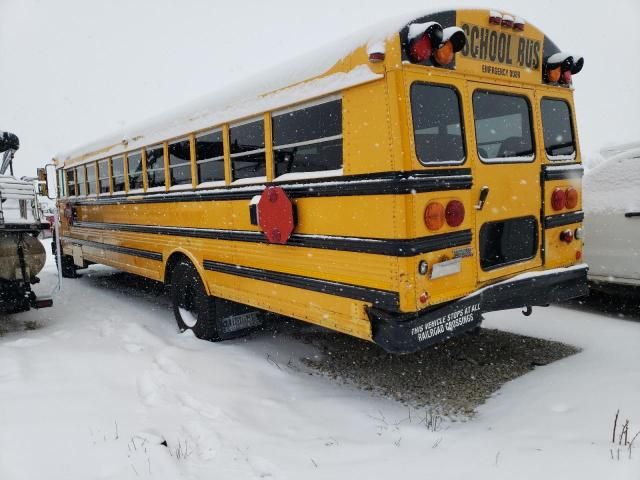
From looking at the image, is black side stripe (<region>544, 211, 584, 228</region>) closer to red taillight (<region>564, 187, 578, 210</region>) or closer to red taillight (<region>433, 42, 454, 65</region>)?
red taillight (<region>564, 187, 578, 210</region>)

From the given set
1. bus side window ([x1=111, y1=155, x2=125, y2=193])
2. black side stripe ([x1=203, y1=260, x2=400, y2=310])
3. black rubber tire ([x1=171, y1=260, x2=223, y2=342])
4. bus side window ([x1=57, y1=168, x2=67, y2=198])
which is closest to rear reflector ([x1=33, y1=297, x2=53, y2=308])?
black rubber tire ([x1=171, y1=260, x2=223, y2=342])

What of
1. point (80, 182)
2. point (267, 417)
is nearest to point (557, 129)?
point (267, 417)

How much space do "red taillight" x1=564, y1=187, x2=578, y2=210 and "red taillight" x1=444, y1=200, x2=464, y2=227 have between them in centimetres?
130

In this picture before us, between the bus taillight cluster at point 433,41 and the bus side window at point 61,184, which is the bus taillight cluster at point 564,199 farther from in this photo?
the bus side window at point 61,184

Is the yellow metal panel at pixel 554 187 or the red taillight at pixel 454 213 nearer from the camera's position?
the red taillight at pixel 454 213

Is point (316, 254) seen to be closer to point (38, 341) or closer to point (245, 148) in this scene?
point (245, 148)

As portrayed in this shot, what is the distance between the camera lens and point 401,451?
8.89 ft

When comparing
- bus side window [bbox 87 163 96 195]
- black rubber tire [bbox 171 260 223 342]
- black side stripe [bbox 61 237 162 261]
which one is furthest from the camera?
bus side window [bbox 87 163 96 195]

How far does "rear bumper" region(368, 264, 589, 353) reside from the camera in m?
2.90

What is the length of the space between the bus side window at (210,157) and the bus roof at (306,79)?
103 mm

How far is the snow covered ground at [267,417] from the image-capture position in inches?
96.8

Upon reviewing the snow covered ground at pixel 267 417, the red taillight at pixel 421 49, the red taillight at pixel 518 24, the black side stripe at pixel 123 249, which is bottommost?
the snow covered ground at pixel 267 417

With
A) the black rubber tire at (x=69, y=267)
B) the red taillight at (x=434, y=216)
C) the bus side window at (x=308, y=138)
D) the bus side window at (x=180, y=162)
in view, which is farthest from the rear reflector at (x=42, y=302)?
the red taillight at (x=434, y=216)

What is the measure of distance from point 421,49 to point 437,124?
0.46 m
